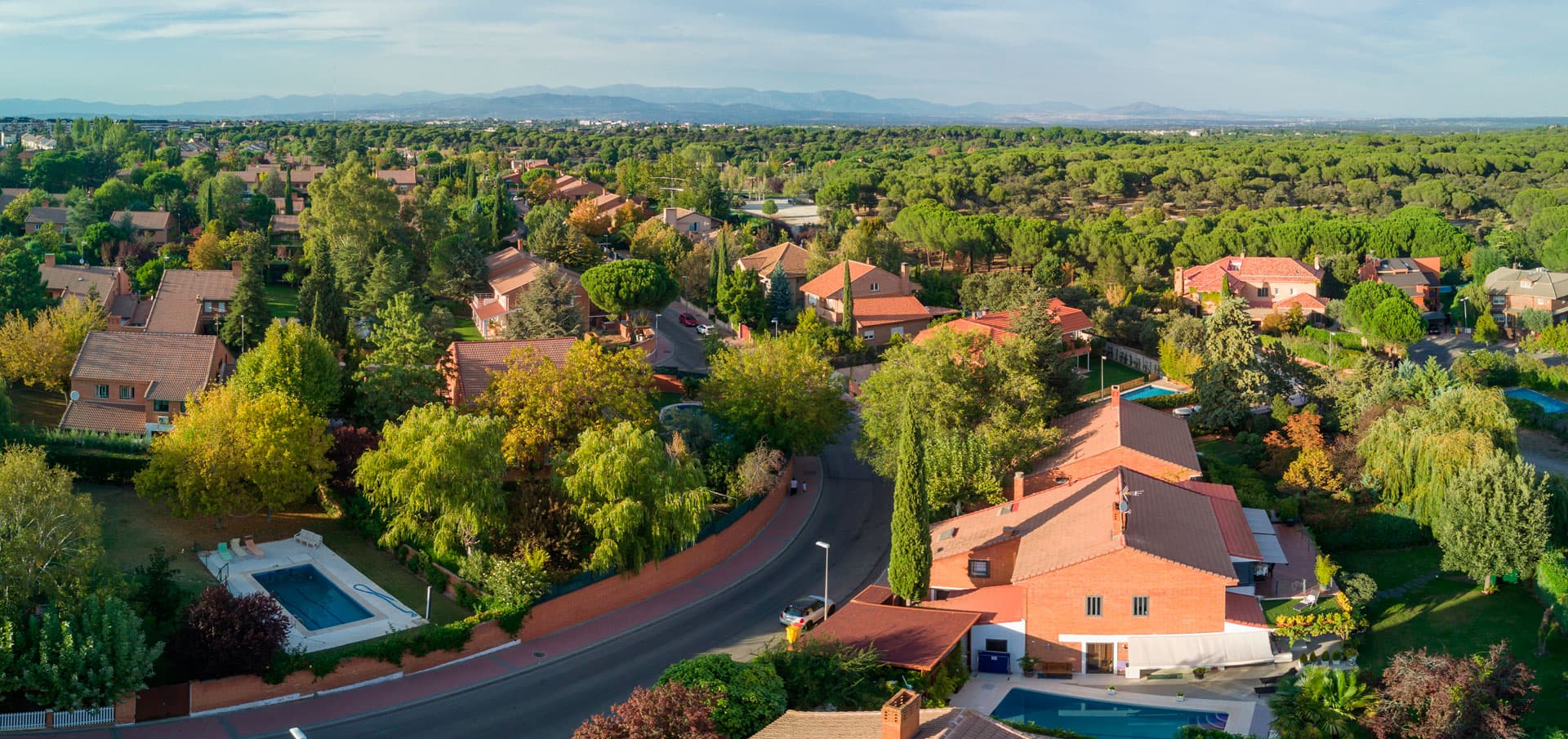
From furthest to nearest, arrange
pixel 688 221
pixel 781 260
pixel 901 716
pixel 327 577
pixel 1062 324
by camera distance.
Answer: pixel 688 221 < pixel 781 260 < pixel 1062 324 < pixel 327 577 < pixel 901 716

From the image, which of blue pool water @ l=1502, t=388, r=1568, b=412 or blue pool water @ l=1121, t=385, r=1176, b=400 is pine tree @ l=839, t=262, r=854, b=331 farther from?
blue pool water @ l=1502, t=388, r=1568, b=412

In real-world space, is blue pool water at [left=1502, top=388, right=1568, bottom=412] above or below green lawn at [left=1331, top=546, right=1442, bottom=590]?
above

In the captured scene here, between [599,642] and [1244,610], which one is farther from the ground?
[1244,610]

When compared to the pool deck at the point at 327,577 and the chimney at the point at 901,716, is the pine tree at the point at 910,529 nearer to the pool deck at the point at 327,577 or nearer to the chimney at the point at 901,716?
the chimney at the point at 901,716

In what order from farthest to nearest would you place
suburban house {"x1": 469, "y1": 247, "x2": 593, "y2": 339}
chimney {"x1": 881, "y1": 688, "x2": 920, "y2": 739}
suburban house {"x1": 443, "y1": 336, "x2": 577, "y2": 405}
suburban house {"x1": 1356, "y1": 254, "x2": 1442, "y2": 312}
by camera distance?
suburban house {"x1": 1356, "y1": 254, "x2": 1442, "y2": 312}
suburban house {"x1": 469, "y1": 247, "x2": 593, "y2": 339}
suburban house {"x1": 443, "y1": 336, "x2": 577, "y2": 405}
chimney {"x1": 881, "y1": 688, "x2": 920, "y2": 739}

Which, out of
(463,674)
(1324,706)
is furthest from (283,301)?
(1324,706)

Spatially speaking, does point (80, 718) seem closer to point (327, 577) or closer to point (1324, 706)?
point (327, 577)

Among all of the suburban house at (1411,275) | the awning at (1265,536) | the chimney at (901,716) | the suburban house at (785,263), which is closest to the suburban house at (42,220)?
the suburban house at (785,263)

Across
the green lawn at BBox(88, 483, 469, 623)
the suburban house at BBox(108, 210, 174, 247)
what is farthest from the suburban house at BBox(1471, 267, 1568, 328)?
the suburban house at BBox(108, 210, 174, 247)
